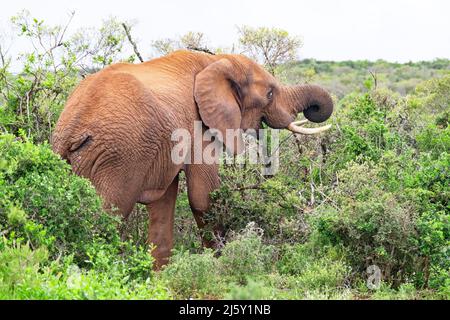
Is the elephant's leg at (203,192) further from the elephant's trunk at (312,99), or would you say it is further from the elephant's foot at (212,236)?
the elephant's trunk at (312,99)

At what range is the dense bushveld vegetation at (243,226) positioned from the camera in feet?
21.7

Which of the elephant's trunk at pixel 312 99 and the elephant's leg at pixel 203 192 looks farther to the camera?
the elephant's trunk at pixel 312 99

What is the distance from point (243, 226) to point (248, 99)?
5.07 feet

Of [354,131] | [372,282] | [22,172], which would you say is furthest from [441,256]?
[22,172]

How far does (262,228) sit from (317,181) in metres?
1.24

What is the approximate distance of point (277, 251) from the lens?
856cm

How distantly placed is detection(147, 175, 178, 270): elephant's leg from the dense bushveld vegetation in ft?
1.12

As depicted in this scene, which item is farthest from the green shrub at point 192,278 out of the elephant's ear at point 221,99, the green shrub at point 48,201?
the elephant's ear at point 221,99

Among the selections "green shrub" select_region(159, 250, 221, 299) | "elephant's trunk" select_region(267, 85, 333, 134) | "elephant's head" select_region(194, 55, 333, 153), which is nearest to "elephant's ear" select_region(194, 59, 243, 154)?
"elephant's head" select_region(194, 55, 333, 153)

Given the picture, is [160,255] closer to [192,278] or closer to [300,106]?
[192,278]

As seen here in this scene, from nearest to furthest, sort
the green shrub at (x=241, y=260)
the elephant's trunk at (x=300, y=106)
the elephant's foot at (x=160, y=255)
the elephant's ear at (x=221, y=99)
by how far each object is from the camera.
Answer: the green shrub at (x=241, y=260)
the elephant's foot at (x=160, y=255)
the elephant's ear at (x=221, y=99)
the elephant's trunk at (x=300, y=106)

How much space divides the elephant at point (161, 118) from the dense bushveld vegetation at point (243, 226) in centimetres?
30

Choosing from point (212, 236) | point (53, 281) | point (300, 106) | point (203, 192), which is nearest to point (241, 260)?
point (212, 236)
